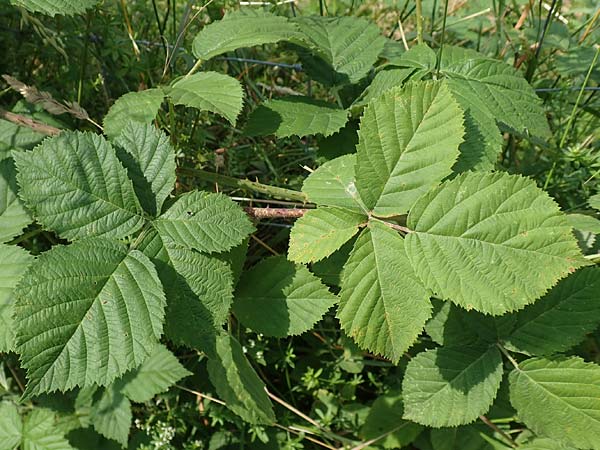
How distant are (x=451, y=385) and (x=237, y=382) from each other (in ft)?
1.78

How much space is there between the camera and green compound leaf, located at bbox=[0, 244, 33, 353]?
137cm

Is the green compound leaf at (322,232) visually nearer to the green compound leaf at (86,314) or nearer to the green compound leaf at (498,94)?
the green compound leaf at (86,314)

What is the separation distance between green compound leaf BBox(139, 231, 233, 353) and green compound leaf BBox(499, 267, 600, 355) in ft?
2.48

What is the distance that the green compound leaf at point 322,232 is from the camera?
4.18 ft

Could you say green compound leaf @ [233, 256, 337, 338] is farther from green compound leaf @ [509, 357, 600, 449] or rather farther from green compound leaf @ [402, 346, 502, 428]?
green compound leaf @ [509, 357, 600, 449]

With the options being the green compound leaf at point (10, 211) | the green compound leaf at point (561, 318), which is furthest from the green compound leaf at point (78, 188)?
the green compound leaf at point (561, 318)

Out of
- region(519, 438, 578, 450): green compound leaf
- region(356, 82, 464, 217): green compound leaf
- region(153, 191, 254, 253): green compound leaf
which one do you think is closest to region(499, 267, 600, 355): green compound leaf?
region(519, 438, 578, 450): green compound leaf

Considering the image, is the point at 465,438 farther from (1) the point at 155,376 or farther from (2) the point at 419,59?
(2) the point at 419,59

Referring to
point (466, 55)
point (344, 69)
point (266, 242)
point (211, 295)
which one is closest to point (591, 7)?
point (466, 55)

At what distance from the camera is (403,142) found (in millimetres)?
1338

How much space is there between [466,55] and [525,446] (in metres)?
1.07

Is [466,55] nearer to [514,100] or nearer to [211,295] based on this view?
[514,100]

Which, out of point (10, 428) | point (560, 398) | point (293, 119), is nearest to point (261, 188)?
point (293, 119)

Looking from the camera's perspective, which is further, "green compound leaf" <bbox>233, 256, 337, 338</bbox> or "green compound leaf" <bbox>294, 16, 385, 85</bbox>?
Answer: "green compound leaf" <bbox>294, 16, 385, 85</bbox>
